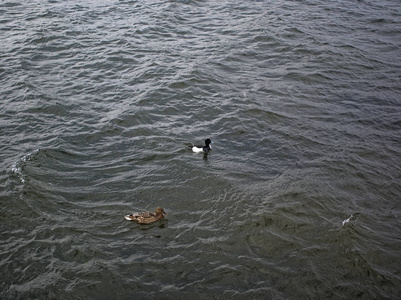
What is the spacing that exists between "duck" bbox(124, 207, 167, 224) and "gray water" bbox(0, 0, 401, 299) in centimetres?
16

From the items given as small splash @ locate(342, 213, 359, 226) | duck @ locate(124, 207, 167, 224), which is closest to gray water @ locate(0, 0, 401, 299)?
small splash @ locate(342, 213, 359, 226)

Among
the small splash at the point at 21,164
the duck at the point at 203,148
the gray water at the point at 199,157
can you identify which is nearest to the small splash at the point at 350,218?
the gray water at the point at 199,157

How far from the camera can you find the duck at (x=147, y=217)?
796cm

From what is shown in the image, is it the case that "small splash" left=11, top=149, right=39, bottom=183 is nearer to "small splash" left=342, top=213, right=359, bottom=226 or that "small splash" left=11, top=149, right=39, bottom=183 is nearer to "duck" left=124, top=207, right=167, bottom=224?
"duck" left=124, top=207, right=167, bottom=224

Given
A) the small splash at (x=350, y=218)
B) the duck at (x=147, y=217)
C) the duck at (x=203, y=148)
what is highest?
the duck at (x=147, y=217)

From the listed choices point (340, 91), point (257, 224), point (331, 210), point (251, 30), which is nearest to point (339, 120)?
point (340, 91)

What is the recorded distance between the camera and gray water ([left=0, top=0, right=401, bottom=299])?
7.10 m

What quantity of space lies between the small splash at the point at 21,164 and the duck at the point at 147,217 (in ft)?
9.25

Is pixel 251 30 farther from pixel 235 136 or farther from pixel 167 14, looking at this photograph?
pixel 235 136

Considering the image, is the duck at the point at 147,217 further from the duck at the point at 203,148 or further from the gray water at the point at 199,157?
the duck at the point at 203,148

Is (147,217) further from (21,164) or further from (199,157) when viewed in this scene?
(21,164)

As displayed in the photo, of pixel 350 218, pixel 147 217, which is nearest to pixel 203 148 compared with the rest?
pixel 147 217

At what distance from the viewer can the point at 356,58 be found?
1511 centimetres

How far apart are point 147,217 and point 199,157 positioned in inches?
101
